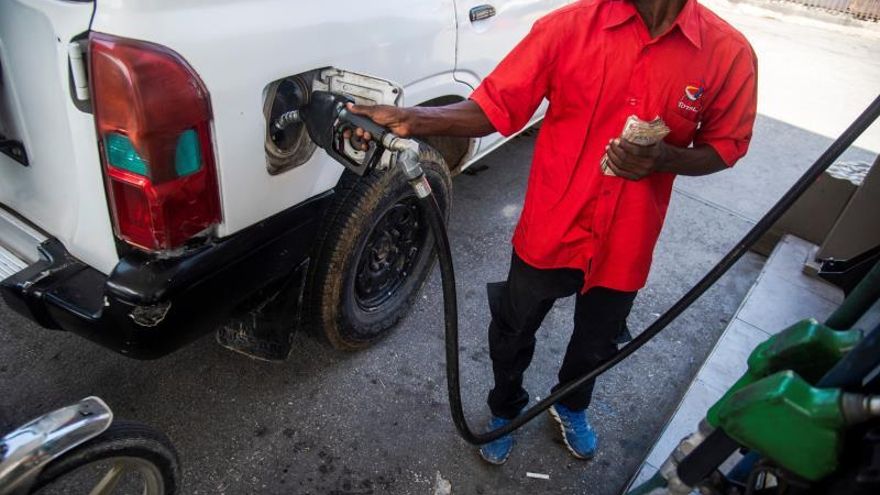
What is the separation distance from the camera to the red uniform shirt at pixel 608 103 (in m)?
1.55

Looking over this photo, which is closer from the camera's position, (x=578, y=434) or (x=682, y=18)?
(x=682, y=18)

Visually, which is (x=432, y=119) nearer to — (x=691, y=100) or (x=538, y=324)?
(x=691, y=100)

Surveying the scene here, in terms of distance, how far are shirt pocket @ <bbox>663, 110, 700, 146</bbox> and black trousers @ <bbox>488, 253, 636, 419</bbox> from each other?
0.48 metres

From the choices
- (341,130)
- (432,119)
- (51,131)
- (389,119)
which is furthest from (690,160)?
(51,131)

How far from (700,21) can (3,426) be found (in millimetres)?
2162

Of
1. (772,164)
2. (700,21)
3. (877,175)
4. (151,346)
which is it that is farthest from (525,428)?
(772,164)

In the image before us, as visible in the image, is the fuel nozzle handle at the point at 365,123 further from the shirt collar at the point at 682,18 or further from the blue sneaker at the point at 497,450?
the blue sneaker at the point at 497,450

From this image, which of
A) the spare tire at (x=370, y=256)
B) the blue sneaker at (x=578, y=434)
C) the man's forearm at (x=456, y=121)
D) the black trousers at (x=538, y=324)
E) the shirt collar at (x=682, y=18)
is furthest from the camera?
the blue sneaker at (x=578, y=434)

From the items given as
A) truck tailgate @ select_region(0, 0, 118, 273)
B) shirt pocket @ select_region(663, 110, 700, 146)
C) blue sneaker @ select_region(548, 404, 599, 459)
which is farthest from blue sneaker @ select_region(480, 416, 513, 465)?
truck tailgate @ select_region(0, 0, 118, 273)

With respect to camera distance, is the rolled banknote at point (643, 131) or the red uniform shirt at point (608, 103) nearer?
the rolled banknote at point (643, 131)

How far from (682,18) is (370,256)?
57.7 inches

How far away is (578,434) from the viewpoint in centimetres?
236

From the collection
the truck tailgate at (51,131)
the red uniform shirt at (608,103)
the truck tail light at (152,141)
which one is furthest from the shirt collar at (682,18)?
the truck tailgate at (51,131)

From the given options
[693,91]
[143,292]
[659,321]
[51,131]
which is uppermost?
[693,91]
